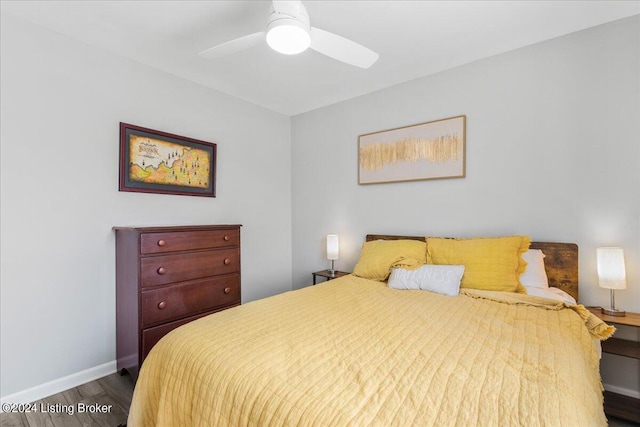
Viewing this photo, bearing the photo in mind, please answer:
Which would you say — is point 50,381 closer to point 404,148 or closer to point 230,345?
point 230,345

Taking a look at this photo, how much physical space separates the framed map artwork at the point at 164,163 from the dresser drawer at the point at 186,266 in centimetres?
69

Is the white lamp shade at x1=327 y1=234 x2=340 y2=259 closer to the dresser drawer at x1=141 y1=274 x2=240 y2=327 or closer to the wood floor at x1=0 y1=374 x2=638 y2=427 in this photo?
the dresser drawer at x1=141 y1=274 x2=240 y2=327

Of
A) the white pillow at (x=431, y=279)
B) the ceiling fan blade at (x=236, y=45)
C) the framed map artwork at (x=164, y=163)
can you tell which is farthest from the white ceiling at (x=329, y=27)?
the white pillow at (x=431, y=279)

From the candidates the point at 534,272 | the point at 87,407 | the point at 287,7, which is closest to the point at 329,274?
the point at 534,272

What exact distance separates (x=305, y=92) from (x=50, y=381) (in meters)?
3.18

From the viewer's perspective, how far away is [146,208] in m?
2.52

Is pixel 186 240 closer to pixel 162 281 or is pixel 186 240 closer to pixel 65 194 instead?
pixel 162 281

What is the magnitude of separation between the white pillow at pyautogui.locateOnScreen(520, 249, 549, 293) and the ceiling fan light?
2.05 m

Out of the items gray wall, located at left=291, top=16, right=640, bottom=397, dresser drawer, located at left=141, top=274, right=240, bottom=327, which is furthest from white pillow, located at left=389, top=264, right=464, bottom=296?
dresser drawer, located at left=141, top=274, right=240, bottom=327

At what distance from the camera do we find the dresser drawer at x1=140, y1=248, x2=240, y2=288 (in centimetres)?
209

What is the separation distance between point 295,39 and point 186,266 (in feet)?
5.79

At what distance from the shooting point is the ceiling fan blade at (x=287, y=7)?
1461mm

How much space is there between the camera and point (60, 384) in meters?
2.06

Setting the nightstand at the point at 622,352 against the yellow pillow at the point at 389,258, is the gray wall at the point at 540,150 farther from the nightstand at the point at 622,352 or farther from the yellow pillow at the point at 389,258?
the yellow pillow at the point at 389,258
